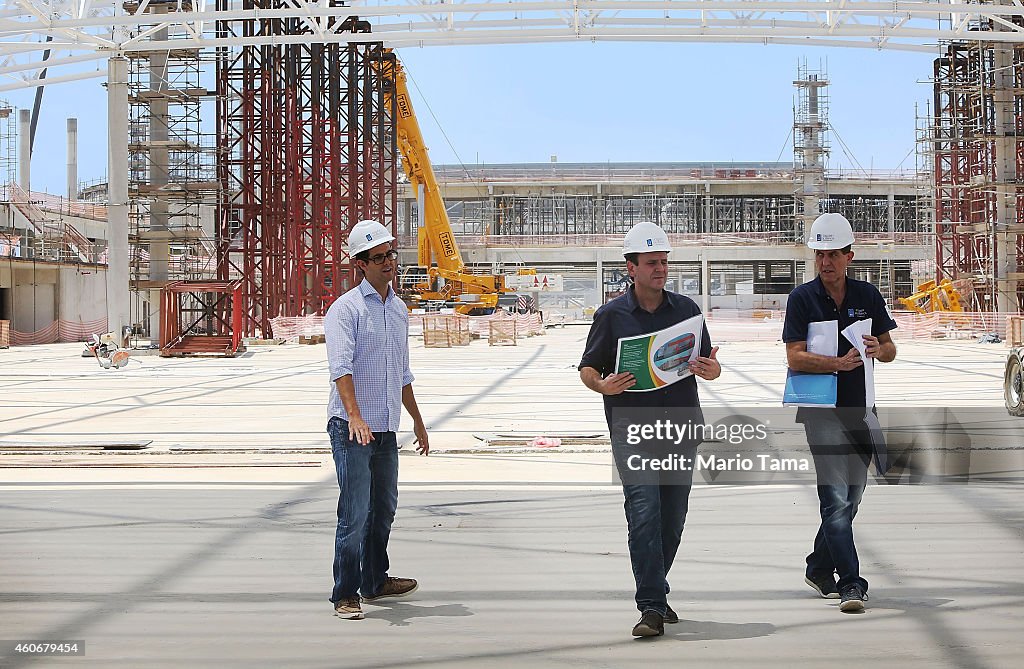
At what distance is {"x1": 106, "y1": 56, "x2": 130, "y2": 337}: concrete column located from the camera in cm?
3519

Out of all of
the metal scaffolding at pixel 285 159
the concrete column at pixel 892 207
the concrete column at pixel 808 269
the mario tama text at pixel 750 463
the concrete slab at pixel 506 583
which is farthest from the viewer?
the concrete column at pixel 892 207

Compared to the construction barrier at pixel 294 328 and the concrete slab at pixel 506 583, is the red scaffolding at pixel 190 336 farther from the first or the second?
the concrete slab at pixel 506 583

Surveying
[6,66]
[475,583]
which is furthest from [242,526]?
[6,66]

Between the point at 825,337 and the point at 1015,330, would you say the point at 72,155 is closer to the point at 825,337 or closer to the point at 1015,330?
the point at 1015,330

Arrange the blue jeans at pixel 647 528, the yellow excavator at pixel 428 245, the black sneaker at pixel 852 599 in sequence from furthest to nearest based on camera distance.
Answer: the yellow excavator at pixel 428 245, the black sneaker at pixel 852 599, the blue jeans at pixel 647 528

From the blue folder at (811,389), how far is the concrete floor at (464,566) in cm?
98

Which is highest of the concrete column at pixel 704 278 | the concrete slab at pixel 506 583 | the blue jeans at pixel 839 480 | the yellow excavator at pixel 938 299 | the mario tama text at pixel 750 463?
the concrete column at pixel 704 278

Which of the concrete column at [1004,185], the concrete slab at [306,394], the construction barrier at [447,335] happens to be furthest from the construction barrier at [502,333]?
the concrete column at [1004,185]

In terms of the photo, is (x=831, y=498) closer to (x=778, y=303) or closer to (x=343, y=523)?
(x=343, y=523)

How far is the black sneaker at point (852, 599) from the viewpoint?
5.51 m

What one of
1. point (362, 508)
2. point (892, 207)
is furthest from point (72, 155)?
point (362, 508)

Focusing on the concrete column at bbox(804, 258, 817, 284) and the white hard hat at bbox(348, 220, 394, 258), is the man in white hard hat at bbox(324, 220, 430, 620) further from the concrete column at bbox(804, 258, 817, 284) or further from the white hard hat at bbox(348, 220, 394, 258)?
the concrete column at bbox(804, 258, 817, 284)

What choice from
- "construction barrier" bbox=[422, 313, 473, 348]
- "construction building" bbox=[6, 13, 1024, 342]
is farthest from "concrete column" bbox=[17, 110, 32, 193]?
"construction barrier" bbox=[422, 313, 473, 348]

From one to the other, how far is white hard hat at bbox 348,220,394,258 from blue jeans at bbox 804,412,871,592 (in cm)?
232
